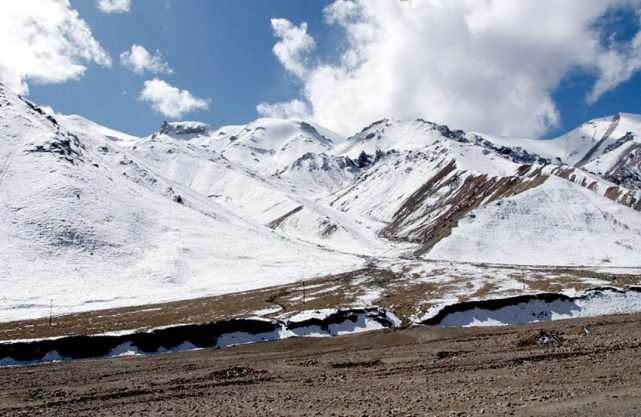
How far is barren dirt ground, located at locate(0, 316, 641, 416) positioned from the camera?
17562 millimetres

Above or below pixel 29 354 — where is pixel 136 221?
above

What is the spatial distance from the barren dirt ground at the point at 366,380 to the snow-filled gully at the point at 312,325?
4.13m

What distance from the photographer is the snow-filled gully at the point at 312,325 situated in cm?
3462

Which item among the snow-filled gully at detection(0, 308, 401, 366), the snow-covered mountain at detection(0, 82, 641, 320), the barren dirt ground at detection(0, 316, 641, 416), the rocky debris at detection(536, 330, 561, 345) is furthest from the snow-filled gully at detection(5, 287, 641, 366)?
the snow-covered mountain at detection(0, 82, 641, 320)

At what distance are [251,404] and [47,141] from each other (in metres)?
133

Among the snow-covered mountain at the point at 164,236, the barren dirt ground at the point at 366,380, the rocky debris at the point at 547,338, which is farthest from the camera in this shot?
the snow-covered mountain at the point at 164,236

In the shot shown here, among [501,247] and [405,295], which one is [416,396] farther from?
[501,247]

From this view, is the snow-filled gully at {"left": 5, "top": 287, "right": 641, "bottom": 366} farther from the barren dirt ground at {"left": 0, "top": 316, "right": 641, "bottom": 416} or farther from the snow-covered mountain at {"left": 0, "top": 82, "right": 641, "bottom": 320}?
the snow-covered mountain at {"left": 0, "top": 82, "right": 641, "bottom": 320}

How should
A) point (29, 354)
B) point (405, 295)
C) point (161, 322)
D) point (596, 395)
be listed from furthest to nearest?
point (405, 295), point (161, 322), point (29, 354), point (596, 395)

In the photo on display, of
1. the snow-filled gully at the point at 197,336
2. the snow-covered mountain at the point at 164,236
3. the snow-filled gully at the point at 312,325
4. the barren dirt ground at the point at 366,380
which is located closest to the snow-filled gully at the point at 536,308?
the snow-filled gully at the point at 312,325

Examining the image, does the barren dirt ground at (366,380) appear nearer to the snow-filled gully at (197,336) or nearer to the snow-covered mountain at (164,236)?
the snow-filled gully at (197,336)

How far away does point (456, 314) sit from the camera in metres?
45.0

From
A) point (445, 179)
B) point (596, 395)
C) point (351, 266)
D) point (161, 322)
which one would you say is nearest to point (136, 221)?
point (351, 266)

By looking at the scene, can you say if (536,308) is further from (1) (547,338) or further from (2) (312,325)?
(2) (312,325)
